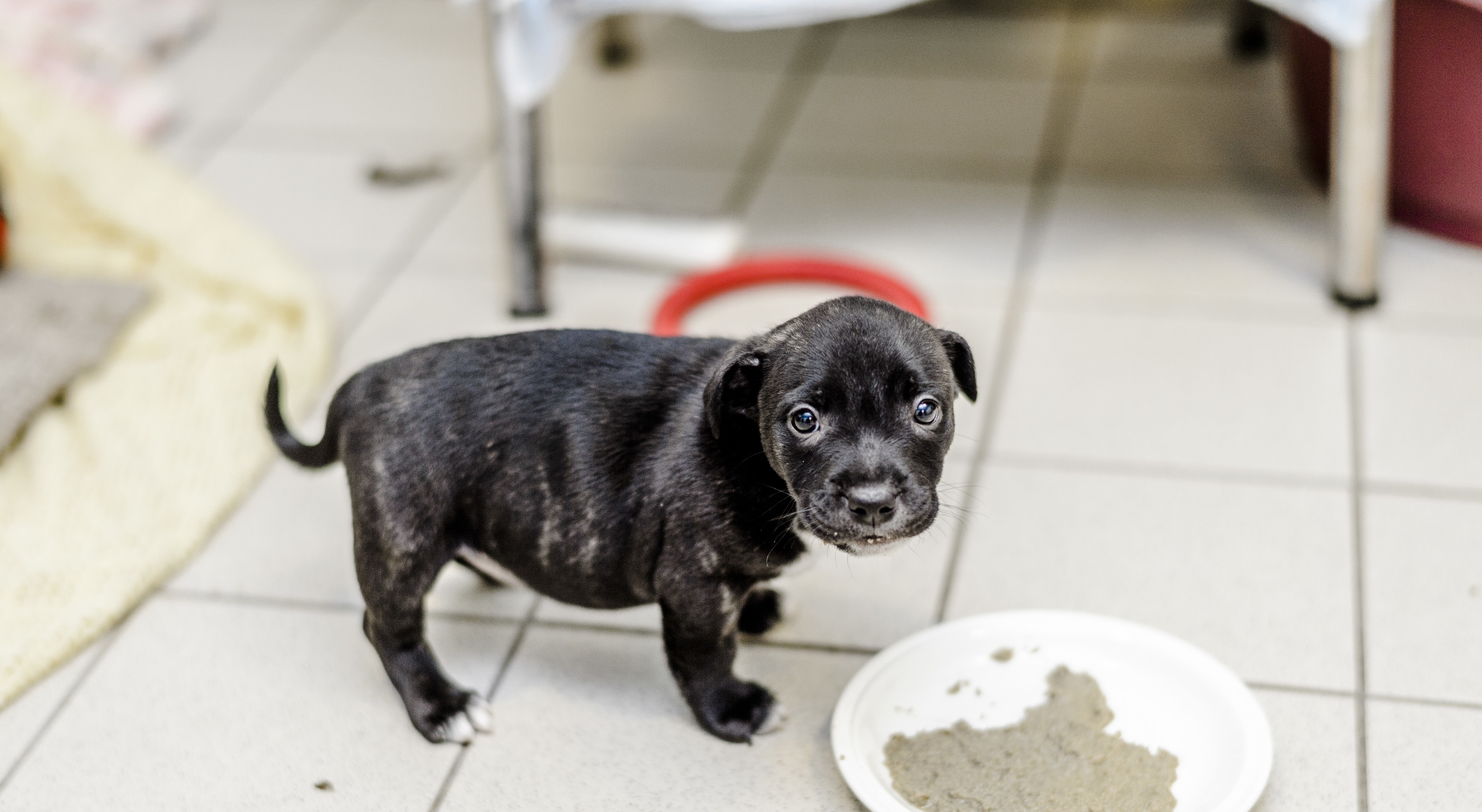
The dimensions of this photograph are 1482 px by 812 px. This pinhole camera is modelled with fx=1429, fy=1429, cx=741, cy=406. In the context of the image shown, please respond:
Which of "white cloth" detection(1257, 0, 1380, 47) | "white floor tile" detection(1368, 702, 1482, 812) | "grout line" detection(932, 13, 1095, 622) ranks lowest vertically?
"grout line" detection(932, 13, 1095, 622)

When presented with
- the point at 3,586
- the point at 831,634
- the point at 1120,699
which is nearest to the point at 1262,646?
the point at 1120,699

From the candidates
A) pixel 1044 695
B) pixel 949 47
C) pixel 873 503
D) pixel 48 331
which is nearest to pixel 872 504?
pixel 873 503

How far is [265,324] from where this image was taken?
2.55 m

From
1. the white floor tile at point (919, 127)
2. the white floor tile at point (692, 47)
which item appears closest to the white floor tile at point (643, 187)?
the white floor tile at point (919, 127)

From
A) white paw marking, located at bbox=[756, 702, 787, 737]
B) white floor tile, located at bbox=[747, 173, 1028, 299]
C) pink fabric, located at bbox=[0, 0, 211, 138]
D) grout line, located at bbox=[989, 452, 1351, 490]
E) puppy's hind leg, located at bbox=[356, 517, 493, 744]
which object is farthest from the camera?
pink fabric, located at bbox=[0, 0, 211, 138]

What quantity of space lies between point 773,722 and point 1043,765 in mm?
323

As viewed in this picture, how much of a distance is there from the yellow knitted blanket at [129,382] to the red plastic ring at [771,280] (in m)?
0.62

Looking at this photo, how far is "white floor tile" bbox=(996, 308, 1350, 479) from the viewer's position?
2.22 m

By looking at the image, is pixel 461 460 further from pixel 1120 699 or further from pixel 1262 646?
pixel 1262 646

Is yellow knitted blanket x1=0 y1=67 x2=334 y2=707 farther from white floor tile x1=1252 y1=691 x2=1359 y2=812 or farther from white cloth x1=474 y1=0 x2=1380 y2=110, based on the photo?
white floor tile x1=1252 y1=691 x2=1359 y2=812

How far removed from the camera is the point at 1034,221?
9.33 ft

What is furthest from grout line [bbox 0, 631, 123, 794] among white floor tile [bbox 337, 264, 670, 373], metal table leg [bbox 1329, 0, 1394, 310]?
metal table leg [bbox 1329, 0, 1394, 310]

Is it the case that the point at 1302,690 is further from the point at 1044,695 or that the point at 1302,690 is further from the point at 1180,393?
the point at 1180,393

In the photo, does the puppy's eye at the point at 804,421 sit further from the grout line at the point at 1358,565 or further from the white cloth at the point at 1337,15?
the white cloth at the point at 1337,15
